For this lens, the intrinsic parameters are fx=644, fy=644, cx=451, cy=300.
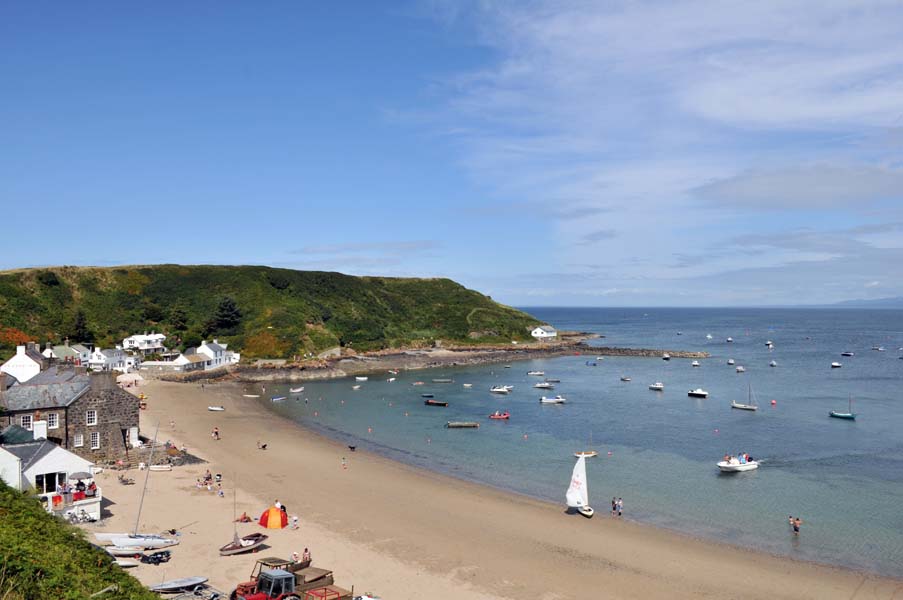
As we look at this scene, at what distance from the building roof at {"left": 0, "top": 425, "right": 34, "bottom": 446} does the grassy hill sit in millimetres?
47517

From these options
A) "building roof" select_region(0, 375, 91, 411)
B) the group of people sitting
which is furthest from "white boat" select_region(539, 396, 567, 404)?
"building roof" select_region(0, 375, 91, 411)

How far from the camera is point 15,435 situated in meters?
33.8

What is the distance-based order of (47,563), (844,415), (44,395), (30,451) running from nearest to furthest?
(47,563) < (30,451) < (44,395) < (844,415)

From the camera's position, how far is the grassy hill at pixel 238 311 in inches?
3907

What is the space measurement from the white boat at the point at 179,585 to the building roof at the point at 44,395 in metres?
20.9

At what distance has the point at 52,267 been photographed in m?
115

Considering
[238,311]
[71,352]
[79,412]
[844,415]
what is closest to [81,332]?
[71,352]

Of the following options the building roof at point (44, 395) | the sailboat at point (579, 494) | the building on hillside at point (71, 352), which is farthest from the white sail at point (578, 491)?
the building on hillside at point (71, 352)

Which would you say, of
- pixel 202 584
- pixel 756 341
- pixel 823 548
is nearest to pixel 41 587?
pixel 202 584

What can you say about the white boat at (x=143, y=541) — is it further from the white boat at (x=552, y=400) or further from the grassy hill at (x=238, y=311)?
the grassy hill at (x=238, y=311)

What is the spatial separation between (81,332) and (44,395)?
62249mm

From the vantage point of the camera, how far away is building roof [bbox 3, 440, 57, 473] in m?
31.1

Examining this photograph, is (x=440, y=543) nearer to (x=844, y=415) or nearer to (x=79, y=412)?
(x=79, y=412)

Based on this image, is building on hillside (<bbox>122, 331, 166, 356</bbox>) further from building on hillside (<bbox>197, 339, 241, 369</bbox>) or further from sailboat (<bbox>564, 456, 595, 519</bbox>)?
sailboat (<bbox>564, 456, 595, 519</bbox>)
